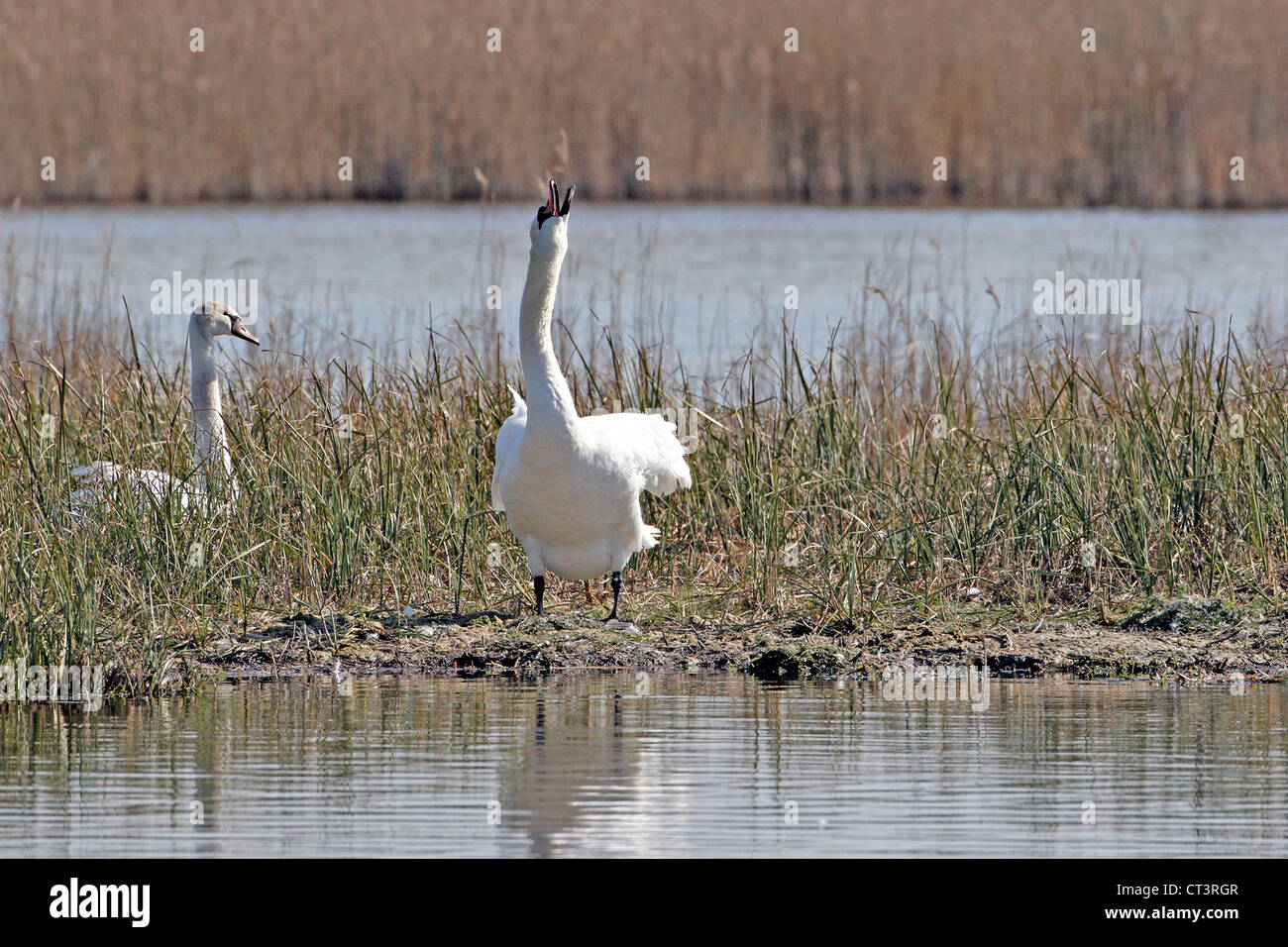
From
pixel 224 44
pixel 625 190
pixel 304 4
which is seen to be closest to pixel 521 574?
pixel 625 190

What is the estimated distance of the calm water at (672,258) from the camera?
56.2ft

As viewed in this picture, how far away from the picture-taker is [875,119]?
74.3 ft

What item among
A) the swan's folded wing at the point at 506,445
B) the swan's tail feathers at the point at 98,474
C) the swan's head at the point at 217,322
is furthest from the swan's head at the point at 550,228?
the swan's head at the point at 217,322

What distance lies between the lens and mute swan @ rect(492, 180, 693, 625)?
26.2 feet

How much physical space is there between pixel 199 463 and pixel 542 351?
1948 mm

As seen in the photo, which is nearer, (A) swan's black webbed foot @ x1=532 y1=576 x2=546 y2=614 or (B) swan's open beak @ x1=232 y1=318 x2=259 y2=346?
(A) swan's black webbed foot @ x1=532 y1=576 x2=546 y2=614

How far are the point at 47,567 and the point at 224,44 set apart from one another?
56.0ft

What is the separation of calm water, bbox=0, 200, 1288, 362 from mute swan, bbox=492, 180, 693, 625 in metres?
6.59

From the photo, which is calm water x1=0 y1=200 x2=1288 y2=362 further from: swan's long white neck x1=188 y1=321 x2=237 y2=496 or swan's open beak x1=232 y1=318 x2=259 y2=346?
swan's long white neck x1=188 y1=321 x2=237 y2=496

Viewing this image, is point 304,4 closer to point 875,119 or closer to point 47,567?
point 875,119
